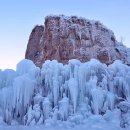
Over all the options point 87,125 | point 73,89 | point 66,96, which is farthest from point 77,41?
point 87,125

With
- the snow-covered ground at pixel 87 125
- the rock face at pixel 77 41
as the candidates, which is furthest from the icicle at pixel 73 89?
the rock face at pixel 77 41

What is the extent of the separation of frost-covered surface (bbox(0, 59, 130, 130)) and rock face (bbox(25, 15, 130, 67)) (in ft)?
36.7

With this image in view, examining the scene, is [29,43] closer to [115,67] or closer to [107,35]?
[107,35]

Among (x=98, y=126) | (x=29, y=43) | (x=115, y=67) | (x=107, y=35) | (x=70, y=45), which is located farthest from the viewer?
(x=29, y=43)

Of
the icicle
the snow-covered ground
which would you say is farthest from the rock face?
the snow-covered ground

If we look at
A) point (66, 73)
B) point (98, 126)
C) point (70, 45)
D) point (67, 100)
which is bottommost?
point (98, 126)

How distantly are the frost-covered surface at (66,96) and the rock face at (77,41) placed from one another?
11.2 metres

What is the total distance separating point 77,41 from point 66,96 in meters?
13.7

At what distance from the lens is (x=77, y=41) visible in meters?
32.5

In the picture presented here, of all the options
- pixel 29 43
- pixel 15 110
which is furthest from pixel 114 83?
pixel 29 43

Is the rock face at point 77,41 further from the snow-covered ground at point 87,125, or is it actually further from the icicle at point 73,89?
the snow-covered ground at point 87,125

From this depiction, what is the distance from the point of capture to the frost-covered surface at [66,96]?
18.5 m

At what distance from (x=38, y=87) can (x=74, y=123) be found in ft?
9.97

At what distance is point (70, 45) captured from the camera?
3216cm
